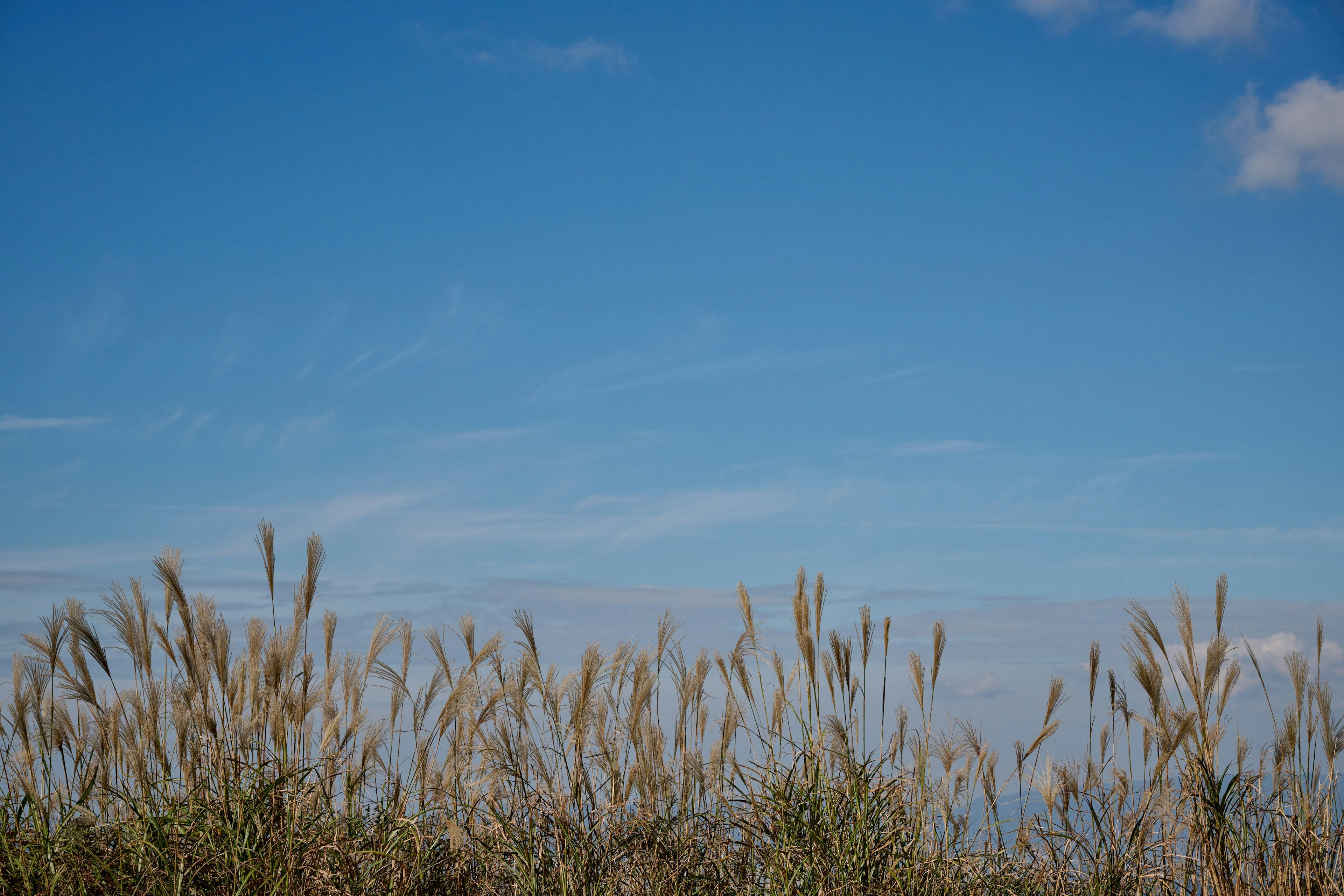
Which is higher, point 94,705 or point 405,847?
point 94,705

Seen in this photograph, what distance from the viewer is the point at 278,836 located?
14.3ft

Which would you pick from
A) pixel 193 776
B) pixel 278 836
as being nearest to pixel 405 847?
pixel 278 836

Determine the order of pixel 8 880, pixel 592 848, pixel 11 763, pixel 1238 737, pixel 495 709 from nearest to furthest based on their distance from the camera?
pixel 8 880 < pixel 592 848 < pixel 495 709 < pixel 11 763 < pixel 1238 737

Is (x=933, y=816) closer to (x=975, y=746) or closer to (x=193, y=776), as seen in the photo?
(x=975, y=746)

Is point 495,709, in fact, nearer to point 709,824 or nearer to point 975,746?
point 709,824

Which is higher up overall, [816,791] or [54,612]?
[54,612]

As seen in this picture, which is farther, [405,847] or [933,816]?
[933,816]

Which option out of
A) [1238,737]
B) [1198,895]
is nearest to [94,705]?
[1198,895]

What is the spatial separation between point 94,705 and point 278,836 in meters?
1.53

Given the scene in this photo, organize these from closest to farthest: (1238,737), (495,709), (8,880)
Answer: (8,880)
(495,709)
(1238,737)

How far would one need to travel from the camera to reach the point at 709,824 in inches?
190

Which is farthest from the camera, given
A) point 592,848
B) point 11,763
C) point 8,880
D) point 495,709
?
point 11,763

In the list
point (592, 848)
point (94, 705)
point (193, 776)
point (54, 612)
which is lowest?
point (592, 848)

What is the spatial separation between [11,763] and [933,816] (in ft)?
15.9
